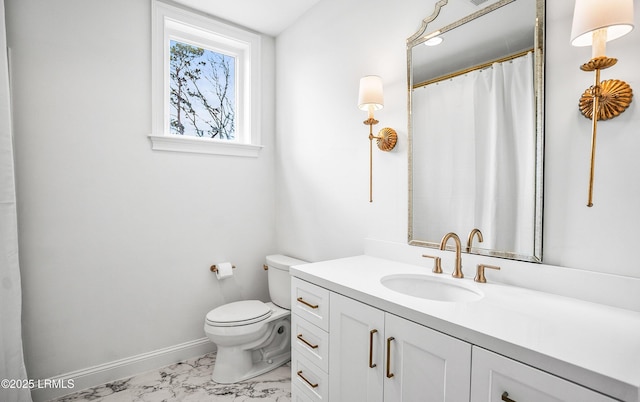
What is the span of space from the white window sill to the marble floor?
60.4 inches

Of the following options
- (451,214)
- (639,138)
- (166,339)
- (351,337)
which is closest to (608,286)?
(639,138)

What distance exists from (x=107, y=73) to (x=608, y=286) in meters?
2.71

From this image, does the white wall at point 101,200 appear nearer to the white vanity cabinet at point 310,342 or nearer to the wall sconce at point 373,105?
the white vanity cabinet at point 310,342

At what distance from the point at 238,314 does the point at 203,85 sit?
1.77 meters

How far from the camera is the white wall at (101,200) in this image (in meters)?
1.81

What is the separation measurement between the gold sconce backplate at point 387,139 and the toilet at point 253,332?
1125 mm

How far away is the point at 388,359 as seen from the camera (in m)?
1.06

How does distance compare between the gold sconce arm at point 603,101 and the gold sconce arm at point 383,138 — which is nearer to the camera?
the gold sconce arm at point 603,101

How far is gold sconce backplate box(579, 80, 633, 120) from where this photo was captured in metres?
0.99

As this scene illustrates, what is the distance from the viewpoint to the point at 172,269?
7.43 feet

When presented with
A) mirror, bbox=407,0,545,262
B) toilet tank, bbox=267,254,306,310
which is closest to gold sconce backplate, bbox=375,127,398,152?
mirror, bbox=407,0,545,262

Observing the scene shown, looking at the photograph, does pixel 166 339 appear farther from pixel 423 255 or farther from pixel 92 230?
pixel 423 255

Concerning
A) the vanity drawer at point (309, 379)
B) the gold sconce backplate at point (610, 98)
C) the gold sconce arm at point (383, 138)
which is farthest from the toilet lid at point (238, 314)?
the gold sconce backplate at point (610, 98)

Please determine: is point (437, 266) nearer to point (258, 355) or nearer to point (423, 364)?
point (423, 364)
